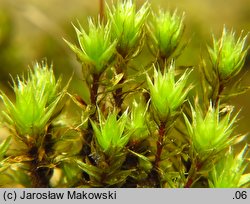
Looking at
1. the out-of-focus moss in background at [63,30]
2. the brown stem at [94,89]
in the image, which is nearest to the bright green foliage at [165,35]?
the brown stem at [94,89]

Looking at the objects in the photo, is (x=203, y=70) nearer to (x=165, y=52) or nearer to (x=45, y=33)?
(x=165, y=52)

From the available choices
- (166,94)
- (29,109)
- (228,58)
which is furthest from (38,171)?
(228,58)

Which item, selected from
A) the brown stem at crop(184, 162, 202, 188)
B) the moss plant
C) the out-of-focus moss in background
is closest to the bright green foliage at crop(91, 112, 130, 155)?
the moss plant

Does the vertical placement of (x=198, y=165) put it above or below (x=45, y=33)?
below

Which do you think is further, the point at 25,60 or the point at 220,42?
the point at 25,60

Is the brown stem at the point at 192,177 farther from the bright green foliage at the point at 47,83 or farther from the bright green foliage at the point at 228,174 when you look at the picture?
the bright green foliage at the point at 47,83

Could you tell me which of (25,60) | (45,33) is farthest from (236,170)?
(45,33)

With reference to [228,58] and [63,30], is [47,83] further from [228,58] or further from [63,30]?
[63,30]
